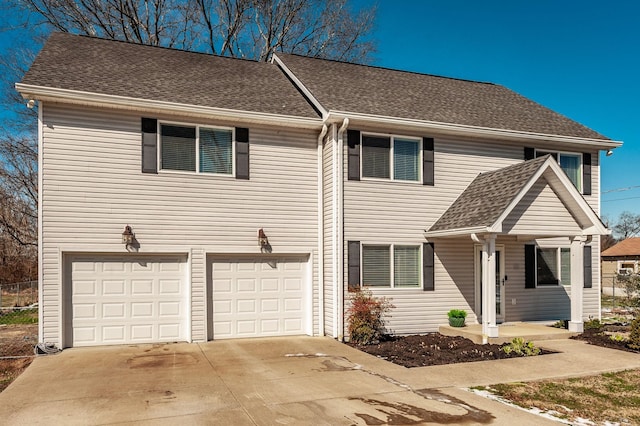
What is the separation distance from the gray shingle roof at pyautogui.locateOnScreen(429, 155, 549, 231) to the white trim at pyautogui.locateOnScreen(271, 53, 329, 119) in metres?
3.76

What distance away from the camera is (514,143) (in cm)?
1259

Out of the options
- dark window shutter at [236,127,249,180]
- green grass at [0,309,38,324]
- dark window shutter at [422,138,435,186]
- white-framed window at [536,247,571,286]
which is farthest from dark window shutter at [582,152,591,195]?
green grass at [0,309,38,324]

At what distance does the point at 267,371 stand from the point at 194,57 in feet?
31.0

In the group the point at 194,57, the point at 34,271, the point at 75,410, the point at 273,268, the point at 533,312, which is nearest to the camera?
the point at 75,410

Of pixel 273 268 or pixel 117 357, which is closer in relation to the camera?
pixel 117 357

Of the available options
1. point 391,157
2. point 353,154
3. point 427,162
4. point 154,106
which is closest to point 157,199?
point 154,106

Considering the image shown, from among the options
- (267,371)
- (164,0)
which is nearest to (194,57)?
(164,0)

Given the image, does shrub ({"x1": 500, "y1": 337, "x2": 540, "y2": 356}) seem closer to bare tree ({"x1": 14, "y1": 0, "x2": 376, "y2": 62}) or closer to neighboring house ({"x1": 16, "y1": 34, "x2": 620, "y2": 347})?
neighboring house ({"x1": 16, "y1": 34, "x2": 620, "y2": 347})

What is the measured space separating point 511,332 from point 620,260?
3053 cm

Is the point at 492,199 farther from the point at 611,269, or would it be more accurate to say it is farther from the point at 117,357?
the point at 611,269

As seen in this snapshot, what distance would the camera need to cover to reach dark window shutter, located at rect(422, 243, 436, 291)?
1134 centimetres

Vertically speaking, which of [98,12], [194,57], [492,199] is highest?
[98,12]

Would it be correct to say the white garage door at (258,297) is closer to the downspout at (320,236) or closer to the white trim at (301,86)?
the downspout at (320,236)

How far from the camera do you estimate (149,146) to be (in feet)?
32.9
